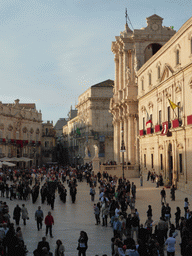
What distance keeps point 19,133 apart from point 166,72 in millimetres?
44239

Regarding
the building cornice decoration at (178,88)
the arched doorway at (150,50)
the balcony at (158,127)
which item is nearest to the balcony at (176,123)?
the building cornice decoration at (178,88)

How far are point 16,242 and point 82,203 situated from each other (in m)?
13.0

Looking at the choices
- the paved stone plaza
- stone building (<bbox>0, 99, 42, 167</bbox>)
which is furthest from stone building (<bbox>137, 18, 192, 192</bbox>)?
stone building (<bbox>0, 99, 42, 167</bbox>)

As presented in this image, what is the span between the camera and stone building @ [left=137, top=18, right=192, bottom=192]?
2752 cm

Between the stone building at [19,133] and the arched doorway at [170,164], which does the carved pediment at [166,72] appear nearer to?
the arched doorway at [170,164]

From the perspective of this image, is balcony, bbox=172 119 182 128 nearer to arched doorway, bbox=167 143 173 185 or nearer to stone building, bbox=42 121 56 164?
arched doorway, bbox=167 143 173 185

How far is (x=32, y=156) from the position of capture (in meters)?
74.7

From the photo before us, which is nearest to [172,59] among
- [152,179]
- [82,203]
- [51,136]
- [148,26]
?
[152,179]

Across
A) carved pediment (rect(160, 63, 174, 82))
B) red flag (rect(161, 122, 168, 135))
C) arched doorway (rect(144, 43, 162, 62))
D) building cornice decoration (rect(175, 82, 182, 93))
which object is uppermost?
arched doorway (rect(144, 43, 162, 62))

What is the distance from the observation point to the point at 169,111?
32.1 metres

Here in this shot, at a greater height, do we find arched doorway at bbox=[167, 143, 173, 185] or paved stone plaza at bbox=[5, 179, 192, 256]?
arched doorway at bbox=[167, 143, 173, 185]

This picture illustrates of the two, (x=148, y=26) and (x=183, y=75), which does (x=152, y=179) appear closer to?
(x=183, y=75)

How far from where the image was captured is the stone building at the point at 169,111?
27.5 meters

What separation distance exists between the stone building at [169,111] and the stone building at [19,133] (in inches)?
1177
